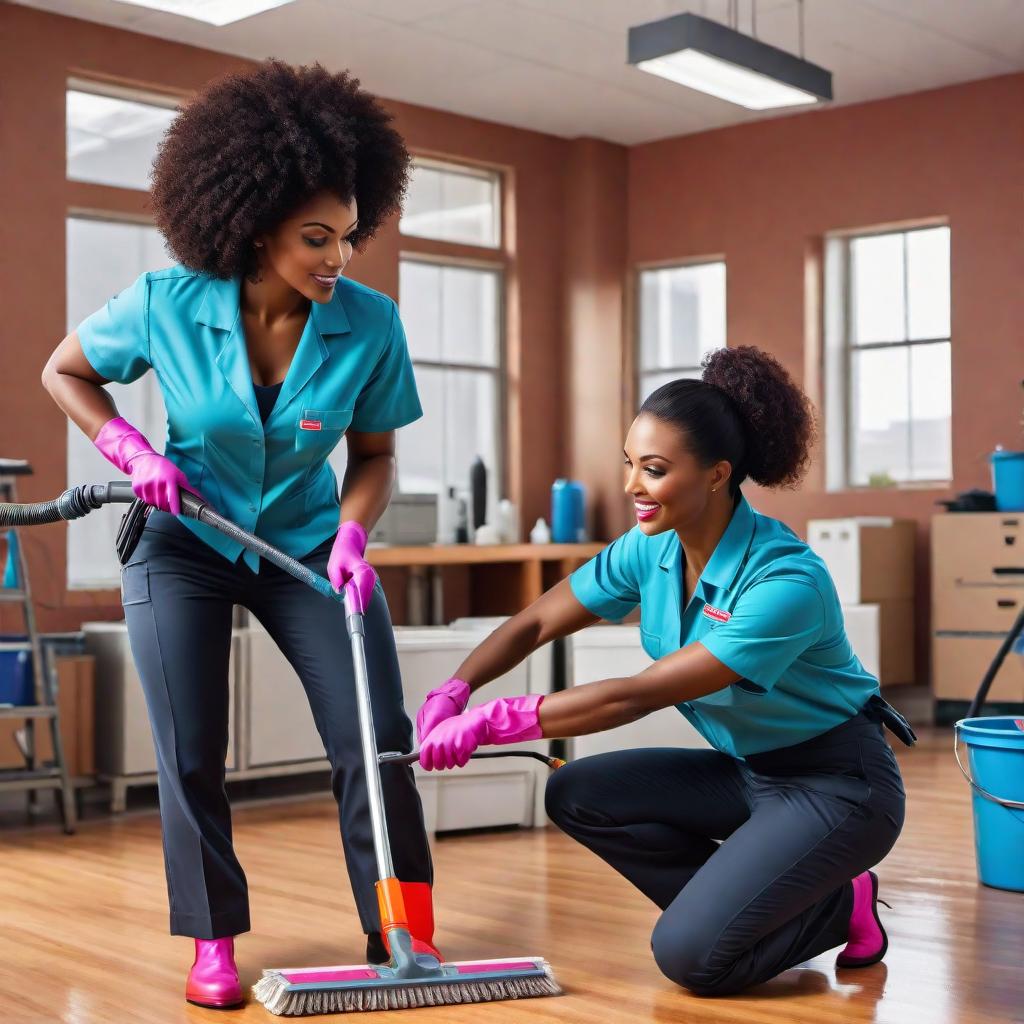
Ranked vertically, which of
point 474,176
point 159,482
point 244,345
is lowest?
point 159,482

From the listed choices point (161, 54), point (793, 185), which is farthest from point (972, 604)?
point (161, 54)

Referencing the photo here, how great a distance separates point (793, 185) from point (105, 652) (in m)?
3.96

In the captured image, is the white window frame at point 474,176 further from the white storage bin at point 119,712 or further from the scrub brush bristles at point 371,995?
the scrub brush bristles at point 371,995

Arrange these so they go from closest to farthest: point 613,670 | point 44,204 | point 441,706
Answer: point 441,706, point 613,670, point 44,204

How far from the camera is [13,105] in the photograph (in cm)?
533

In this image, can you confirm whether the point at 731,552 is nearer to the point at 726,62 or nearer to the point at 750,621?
the point at 750,621

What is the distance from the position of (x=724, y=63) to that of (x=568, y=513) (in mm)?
2487

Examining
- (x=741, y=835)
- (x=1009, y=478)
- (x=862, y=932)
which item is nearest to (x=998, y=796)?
(x=862, y=932)

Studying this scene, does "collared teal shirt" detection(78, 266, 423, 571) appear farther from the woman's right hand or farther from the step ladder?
the step ladder

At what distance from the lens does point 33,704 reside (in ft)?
14.8

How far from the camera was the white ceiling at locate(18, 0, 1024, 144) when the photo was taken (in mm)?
5625

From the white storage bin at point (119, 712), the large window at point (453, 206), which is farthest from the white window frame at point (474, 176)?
the white storage bin at point (119, 712)

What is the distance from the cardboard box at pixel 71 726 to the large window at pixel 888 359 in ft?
12.1

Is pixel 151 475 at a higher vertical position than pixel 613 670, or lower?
higher
